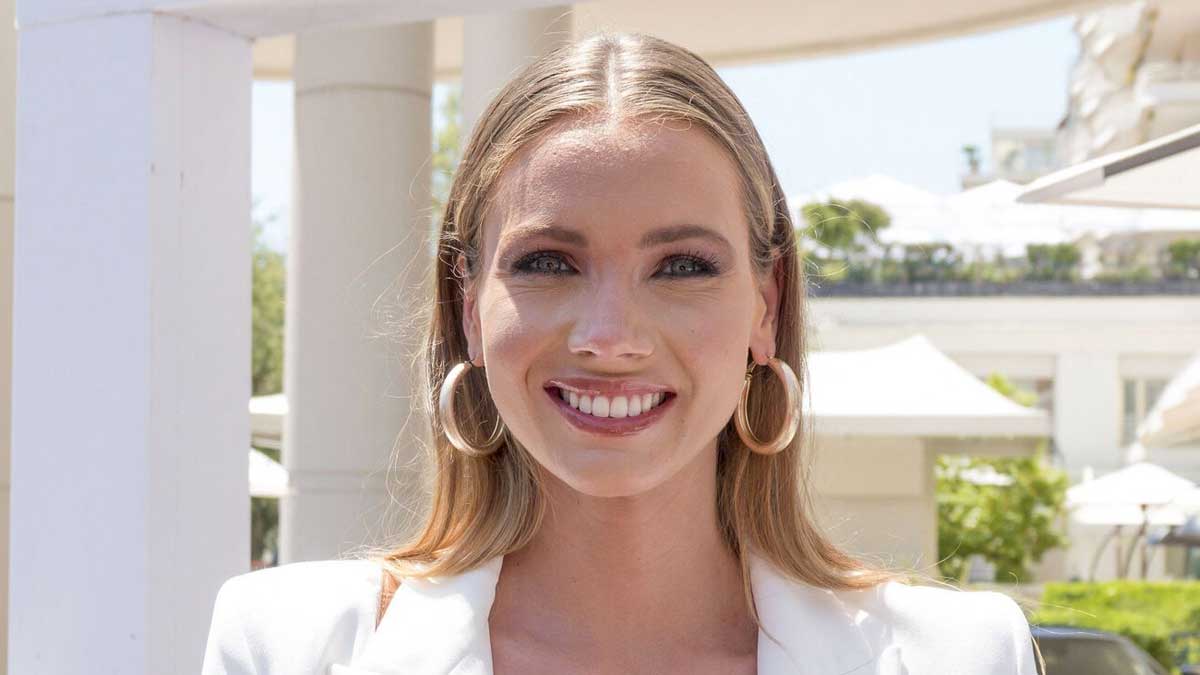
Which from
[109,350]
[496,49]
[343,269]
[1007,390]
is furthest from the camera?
[1007,390]

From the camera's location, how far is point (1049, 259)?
3853cm

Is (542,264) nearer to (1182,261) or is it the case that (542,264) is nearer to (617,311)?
(617,311)

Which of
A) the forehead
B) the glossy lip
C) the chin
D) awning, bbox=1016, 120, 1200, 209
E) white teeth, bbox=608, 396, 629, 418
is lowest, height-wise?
the chin

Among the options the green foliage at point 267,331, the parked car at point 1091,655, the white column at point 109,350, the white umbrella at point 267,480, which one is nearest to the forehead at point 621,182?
the white column at point 109,350

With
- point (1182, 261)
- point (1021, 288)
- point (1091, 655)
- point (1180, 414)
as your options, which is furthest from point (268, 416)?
point (1182, 261)

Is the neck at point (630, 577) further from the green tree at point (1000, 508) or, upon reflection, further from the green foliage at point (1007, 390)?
the green foliage at point (1007, 390)

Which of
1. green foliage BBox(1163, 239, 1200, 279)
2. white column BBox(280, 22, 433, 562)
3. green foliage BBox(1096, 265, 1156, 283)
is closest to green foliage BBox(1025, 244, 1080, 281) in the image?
green foliage BBox(1096, 265, 1156, 283)

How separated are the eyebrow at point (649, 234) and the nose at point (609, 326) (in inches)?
2.3

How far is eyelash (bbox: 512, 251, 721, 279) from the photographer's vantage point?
1.94 meters

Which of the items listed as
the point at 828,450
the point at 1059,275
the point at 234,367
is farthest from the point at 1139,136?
the point at 234,367

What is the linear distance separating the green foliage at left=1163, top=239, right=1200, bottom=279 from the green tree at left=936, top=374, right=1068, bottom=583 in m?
7.77

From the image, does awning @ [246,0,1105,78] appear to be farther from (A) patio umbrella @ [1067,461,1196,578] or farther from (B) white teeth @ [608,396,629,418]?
(A) patio umbrella @ [1067,461,1196,578]

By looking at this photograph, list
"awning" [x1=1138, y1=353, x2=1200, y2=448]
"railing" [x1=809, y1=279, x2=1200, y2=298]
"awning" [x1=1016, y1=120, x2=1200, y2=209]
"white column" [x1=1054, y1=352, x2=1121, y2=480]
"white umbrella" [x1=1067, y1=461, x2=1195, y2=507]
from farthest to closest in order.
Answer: "white column" [x1=1054, y1=352, x2=1121, y2=480] < "railing" [x1=809, y1=279, x2=1200, y2=298] < "white umbrella" [x1=1067, y1=461, x2=1195, y2=507] < "awning" [x1=1138, y1=353, x2=1200, y2=448] < "awning" [x1=1016, y1=120, x2=1200, y2=209]

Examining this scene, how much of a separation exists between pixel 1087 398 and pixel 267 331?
2160cm
